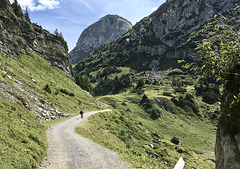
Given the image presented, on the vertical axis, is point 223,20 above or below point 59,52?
below

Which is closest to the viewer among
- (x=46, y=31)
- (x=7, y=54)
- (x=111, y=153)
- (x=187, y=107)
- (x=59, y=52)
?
(x=111, y=153)

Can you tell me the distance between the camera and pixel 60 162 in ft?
49.5

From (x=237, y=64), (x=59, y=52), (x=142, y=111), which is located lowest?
(x=142, y=111)

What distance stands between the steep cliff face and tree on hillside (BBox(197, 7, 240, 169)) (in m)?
59.9

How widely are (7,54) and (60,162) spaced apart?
5240 centimetres

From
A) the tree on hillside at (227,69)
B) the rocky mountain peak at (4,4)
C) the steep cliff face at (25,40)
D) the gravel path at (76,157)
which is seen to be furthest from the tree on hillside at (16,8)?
the tree on hillside at (227,69)

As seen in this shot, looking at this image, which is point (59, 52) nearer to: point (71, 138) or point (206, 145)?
point (71, 138)

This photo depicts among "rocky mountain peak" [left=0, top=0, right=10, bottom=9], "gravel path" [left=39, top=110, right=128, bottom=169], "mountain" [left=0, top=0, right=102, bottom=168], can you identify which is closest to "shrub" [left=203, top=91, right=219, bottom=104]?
"mountain" [left=0, top=0, right=102, bottom=168]

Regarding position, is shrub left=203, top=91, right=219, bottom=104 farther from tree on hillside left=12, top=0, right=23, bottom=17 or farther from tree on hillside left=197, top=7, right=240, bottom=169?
tree on hillside left=197, top=7, right=240, bottom=169

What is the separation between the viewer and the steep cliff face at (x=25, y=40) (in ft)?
191

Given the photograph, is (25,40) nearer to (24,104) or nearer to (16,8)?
(16,8)

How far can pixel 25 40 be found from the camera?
85.4 metres

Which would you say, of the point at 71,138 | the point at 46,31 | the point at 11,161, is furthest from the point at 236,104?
the point at 46,31

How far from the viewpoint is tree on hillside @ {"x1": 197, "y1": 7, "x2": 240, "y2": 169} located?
21.4 feet
